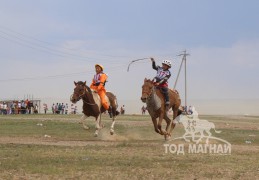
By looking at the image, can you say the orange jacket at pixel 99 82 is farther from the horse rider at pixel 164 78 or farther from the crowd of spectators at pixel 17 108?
the crowd of spectators at pixel 17 108

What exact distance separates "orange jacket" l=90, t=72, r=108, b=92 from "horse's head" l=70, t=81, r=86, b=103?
1142 millimetres

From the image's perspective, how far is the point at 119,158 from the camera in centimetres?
1487

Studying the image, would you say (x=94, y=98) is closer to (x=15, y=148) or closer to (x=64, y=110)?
(x=15, y=148)

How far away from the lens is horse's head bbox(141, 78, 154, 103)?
19978 mm

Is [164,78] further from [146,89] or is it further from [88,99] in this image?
[88,99]

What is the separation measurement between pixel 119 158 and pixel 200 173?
3.38 m

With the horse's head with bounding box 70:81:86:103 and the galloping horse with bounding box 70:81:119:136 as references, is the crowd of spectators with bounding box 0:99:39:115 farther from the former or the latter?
the horse's head with bounding box 70:81:86:103

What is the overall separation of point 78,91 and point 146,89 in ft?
14.7

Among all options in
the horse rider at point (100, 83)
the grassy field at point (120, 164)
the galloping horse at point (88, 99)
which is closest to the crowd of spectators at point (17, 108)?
the horse rider at point (100, 83)

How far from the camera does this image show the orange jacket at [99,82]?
2475cm

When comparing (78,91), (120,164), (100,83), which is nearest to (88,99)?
(78,91)

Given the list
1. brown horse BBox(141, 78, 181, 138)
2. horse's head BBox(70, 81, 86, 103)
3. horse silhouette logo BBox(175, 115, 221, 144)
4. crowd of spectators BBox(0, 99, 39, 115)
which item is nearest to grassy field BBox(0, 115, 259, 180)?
horse silhouette logo BBox(175, 115, 221, 144)

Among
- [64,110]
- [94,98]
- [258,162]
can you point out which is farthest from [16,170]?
[64,110]

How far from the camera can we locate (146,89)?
65.9 ft
